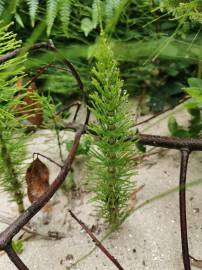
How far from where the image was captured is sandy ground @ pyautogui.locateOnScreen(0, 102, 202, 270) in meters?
1.04

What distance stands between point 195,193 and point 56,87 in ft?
2.21

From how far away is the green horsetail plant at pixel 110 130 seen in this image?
0.86 meters

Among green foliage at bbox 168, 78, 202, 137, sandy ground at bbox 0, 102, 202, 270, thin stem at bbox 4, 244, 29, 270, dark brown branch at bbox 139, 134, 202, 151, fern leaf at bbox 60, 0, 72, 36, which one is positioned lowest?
sandy ground at bbox 0, 102, 202, 270

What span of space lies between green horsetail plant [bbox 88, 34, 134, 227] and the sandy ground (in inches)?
2.7

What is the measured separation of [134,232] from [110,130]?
1.05ft

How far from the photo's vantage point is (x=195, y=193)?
3.85ft

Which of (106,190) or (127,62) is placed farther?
(127,62)

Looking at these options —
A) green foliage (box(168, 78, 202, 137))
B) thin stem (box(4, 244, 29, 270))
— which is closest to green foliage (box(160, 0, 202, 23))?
green foliage (box(168, 78, 202, 137))

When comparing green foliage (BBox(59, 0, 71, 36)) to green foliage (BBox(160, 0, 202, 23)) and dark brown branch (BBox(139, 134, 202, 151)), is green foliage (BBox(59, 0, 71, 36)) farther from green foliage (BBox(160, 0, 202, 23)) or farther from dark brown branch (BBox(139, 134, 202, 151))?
dark brown branch (BBox(139, 134, 202, 151))

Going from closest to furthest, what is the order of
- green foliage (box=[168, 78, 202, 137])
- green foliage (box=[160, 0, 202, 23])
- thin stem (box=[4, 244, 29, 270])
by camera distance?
thin stem (box=[4, 244, 29, 270]), green foliage (box=[160, 0, 202, 23]), green foliage (box=[168, 78, 202, 137])

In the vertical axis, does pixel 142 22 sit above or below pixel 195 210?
→ above

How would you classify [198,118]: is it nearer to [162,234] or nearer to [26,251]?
[162,234]

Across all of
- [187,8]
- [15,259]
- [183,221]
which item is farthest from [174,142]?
[15,259]

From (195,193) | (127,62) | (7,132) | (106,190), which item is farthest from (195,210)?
(127,62)
